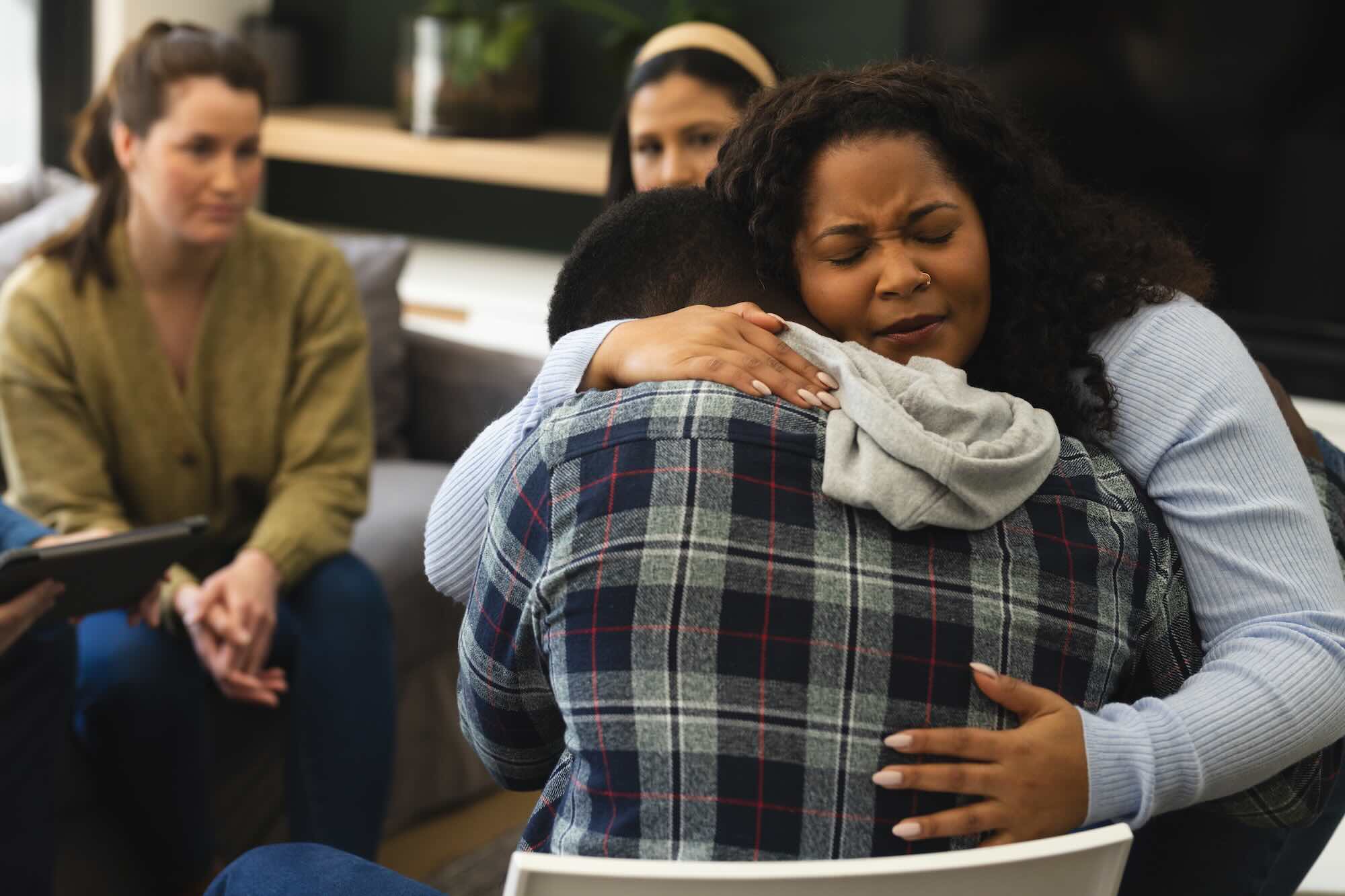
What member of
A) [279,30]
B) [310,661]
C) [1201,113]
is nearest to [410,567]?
[310,661]

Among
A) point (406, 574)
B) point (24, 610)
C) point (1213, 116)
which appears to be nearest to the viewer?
point (24, 610)

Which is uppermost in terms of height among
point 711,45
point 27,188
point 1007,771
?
point 711,45

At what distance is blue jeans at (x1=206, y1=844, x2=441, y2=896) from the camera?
0.97 metres

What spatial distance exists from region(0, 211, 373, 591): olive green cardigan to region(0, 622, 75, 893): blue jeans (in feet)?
0.93

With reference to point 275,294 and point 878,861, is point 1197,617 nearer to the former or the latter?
point 878,861

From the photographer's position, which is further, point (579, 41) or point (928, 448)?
point (579, 41)

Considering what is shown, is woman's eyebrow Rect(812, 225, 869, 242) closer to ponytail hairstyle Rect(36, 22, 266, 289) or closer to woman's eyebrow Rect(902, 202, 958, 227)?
woman's eyebrow Rect(902, 202, 958, 227)

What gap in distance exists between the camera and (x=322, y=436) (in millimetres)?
2076

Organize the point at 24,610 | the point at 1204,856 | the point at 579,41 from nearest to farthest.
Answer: the point at 1204,856 → the point at 24,610 → the point at 579,41

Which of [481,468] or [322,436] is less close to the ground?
[481,468]

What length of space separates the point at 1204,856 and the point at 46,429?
1.56m

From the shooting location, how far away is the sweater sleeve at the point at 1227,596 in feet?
2.93

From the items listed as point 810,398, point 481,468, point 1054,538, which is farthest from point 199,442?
point 1054,538

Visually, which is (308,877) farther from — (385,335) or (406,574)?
(385,335)
